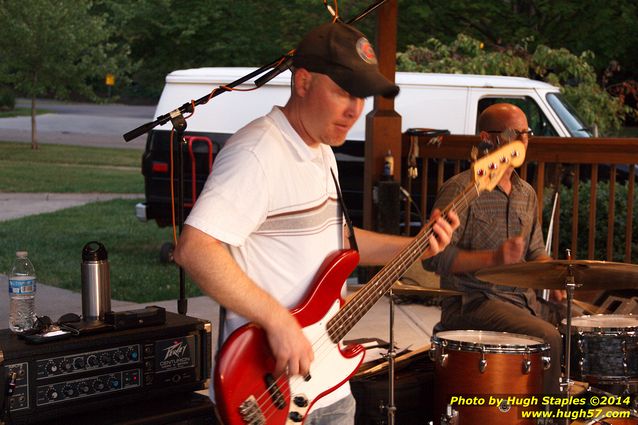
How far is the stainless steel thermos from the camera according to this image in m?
4.04

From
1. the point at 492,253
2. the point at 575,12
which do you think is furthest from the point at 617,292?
the point at 575,12

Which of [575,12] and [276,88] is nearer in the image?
[276,88]

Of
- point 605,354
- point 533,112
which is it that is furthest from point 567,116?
point 605,354

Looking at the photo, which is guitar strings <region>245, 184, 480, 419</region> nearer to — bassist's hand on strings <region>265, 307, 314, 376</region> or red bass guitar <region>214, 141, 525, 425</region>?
red bass guitar <region>214, 141, 525, 425</region>

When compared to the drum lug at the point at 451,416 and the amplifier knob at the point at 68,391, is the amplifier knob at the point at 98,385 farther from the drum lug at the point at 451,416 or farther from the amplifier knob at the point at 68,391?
the drum lug at the point at 451,416

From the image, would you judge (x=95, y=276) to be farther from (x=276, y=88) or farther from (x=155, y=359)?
(x=276, y=88)

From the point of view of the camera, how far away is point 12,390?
11.6 ft

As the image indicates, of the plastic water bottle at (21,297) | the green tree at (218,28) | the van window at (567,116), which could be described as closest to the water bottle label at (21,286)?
the plastic water bottle at (21,297)

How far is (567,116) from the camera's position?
10.8 metres

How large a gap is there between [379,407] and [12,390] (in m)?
1.90

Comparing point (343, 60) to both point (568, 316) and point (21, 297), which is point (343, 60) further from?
point (21, 297)

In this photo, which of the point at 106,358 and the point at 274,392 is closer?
the point at 274,392

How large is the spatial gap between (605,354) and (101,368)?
99.7 inches

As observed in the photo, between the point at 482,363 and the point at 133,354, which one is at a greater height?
the point at 133,354
